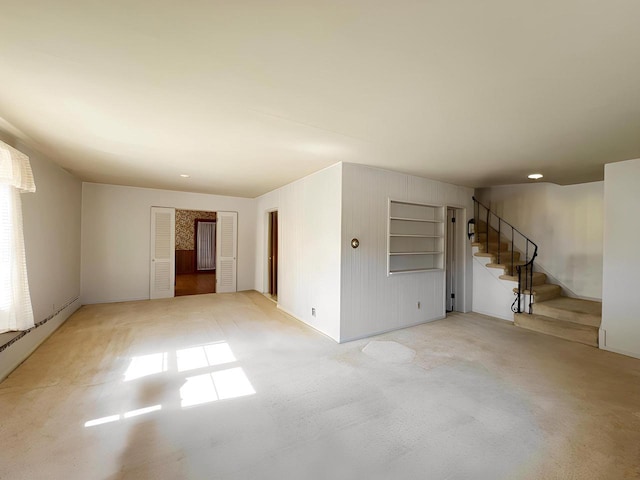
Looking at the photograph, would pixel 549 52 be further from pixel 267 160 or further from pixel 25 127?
pixel 25 127

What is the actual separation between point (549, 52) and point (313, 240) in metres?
3.42

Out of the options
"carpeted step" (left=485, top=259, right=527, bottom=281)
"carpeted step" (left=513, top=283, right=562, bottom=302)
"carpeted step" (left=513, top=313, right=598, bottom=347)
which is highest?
"carpeted step" (left=485, top=259, right=527, bottom=281)

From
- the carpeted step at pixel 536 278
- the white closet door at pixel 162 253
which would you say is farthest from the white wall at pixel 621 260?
the white closet door at pixel 162 253

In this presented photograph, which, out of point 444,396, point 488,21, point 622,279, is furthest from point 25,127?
point 622,279

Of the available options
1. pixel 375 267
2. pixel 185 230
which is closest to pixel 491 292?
pixel 375 267

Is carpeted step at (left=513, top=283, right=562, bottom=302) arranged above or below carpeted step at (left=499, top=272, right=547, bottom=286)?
below

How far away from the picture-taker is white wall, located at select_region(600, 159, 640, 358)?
3.47 m

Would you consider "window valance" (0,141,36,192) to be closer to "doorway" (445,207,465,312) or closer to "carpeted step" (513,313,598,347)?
"doorway" (445,207,465,312)

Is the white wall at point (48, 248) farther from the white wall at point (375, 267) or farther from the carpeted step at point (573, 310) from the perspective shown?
the carpeted step at point (573, 310)

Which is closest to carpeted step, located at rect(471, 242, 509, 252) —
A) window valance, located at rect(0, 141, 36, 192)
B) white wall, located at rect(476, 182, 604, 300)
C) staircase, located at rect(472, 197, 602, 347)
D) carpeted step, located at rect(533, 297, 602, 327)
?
staircase, located at rect(472, 197, 602, 347)

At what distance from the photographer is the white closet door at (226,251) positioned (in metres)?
6.98

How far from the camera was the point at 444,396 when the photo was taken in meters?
2.50

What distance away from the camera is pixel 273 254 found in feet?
22.2

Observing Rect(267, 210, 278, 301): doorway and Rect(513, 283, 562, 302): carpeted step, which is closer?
Rect(513, 283, 562, 302): carpeted step
